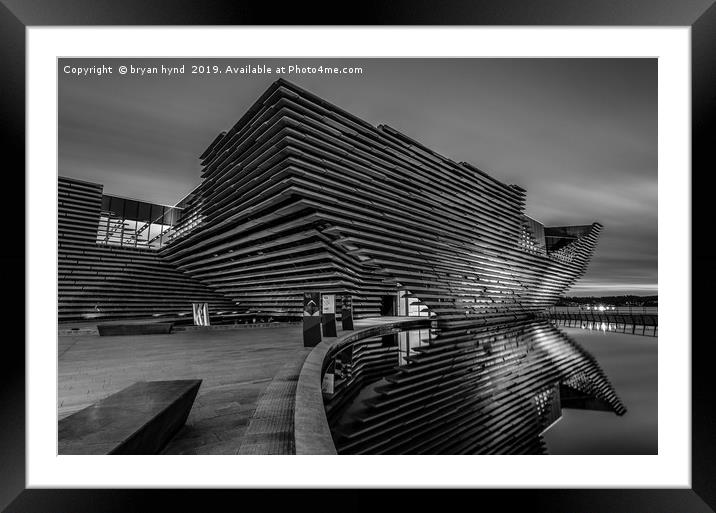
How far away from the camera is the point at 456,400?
5.59 metres

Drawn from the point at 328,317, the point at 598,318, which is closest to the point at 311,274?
the point at 328,317

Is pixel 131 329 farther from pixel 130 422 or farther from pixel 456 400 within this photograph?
pixel 130 422

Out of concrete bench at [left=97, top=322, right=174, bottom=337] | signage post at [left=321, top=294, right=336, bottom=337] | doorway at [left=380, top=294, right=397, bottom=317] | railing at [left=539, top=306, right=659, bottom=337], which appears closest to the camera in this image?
signage post at [left=321, top=294, right=336, bottom=337]

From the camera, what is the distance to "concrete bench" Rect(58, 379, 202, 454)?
70.9 inches

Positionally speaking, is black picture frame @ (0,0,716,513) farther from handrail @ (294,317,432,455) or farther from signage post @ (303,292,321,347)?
signage post @ (303,292,321,347)

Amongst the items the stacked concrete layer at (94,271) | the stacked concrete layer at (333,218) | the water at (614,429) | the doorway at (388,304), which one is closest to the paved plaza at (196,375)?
the water at (614,429)

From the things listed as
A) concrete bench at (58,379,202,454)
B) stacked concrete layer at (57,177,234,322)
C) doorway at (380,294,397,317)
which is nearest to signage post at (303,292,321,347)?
concrete bench at (58,379,202,454)

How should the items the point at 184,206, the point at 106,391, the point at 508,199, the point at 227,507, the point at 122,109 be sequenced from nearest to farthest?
the point at 227,507, the point at 106,391, the point at 122,109, the point at 184,206, the point at 508,199

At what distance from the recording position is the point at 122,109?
6.12 m

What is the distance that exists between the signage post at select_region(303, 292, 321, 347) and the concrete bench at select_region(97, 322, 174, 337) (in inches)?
241

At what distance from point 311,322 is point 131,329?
22.4 feet
